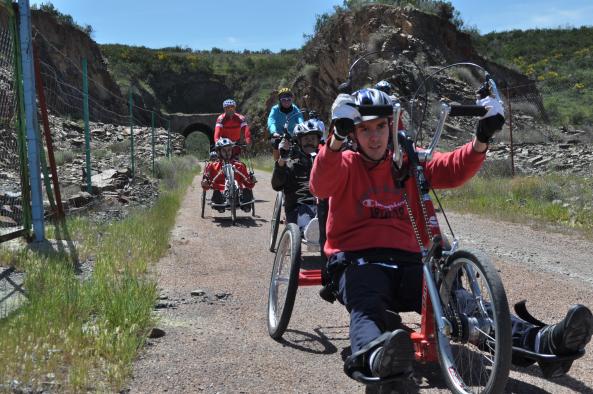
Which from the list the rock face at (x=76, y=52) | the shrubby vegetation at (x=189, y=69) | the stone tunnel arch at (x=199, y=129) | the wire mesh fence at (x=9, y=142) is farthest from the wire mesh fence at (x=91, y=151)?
the shrubby vegetation at (x=189, y=69)

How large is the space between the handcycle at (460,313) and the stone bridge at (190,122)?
61207 millimetres

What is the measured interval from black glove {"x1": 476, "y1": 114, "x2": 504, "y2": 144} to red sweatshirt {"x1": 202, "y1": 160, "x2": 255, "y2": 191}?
7.87m

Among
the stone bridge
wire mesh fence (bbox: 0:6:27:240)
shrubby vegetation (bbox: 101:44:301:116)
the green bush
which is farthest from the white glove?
shrubby vegetation (bbox: 101:44:301:116)

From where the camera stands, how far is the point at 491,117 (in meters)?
3.39

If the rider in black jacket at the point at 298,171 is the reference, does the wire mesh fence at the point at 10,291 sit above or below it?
below

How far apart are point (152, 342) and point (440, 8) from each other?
1163 inches

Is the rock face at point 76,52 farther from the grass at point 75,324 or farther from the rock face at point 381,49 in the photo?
the grass at point 75,324

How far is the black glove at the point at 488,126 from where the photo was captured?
11.1ft

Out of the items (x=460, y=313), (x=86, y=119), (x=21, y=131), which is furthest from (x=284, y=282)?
(x=86, y=119)

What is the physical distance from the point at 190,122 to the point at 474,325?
205 feet

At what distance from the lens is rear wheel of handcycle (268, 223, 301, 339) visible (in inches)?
166

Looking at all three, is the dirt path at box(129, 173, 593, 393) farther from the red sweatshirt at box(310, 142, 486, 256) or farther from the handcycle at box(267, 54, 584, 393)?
the red sweatshirt at box(310, 142, 486, 256)

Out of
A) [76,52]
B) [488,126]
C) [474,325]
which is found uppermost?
[76,52]

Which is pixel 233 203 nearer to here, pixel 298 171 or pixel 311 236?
pixel 298 171
